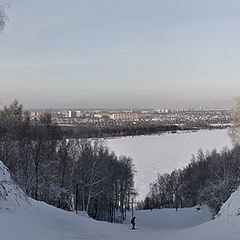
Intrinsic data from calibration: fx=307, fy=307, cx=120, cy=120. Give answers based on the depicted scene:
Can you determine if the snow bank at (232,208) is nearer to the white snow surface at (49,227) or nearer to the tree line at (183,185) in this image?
the white snow surface at (49,227)

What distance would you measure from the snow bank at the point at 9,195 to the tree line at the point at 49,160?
4.77 meters

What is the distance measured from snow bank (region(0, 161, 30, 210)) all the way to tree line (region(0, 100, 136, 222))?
188 inches

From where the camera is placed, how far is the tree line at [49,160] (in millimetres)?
19922

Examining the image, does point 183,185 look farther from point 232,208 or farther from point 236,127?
point 232,208

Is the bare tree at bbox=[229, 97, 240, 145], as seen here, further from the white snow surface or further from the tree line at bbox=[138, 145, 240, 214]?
the tree line at bbox=[138, 145, 240, 214]

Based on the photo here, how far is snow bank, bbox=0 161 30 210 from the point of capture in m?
10.1

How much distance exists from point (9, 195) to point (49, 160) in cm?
1148

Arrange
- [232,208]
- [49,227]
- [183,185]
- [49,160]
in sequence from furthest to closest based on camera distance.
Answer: [183,185]
[49,160]
[232,208]
[49,227]

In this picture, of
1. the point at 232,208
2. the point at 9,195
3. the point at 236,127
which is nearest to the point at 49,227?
the point at 9,195

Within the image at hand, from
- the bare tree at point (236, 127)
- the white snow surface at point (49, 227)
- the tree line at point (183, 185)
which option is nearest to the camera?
the white snow surface at point (49, 227)

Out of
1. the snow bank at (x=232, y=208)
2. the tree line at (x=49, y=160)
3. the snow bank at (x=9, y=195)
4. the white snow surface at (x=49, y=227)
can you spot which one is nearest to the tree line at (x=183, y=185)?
the tree line at (x=49, y=160)

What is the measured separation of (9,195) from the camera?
1073 cm

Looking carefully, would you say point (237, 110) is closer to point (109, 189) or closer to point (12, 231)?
point (109, 189)

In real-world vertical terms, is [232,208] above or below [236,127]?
below
